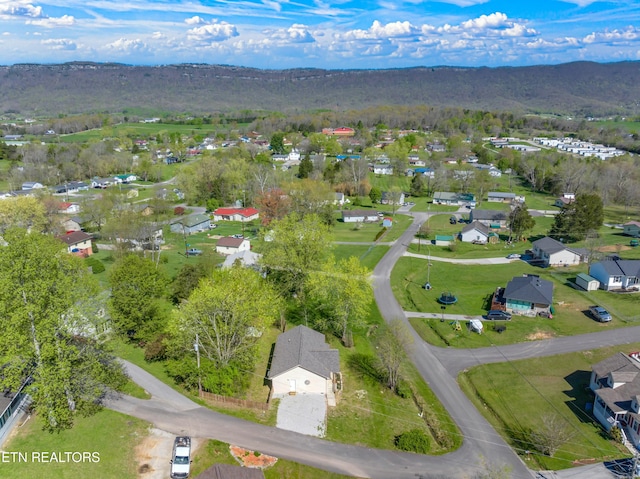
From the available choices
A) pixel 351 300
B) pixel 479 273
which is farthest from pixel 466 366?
pixel 479 273

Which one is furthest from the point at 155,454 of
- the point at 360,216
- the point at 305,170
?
the point at 305,170

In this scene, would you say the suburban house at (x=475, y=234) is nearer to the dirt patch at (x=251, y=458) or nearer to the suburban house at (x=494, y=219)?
the suburban house at (x=494, y=219)

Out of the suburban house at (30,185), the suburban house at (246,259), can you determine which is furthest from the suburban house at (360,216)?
the suburban house at (30,185)

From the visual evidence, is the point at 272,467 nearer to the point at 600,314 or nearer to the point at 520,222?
the point at 600,314

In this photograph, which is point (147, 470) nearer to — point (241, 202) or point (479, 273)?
point (479, 273)

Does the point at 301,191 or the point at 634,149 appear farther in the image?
the point at 634,149

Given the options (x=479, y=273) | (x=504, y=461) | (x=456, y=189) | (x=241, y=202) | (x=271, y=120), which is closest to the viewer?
(x=504, y=461)

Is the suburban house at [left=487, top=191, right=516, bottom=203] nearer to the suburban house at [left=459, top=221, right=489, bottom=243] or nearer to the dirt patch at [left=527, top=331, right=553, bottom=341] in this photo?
the suburban house at [left=459, top=221, right=489, bottom=243]

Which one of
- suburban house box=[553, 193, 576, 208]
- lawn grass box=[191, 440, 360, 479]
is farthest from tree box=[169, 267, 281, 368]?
suburban house box=[553, 193, 576, 208]
